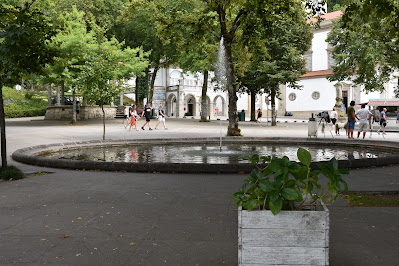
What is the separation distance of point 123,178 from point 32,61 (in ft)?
9.57

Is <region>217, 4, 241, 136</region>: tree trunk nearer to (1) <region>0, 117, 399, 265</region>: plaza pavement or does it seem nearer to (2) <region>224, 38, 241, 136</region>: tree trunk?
(2) <region>224, 38, 241, 136</region>: tree trunk

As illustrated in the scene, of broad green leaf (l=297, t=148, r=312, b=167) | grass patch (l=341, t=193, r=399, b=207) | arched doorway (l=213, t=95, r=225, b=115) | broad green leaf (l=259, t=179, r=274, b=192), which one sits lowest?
grass patch (l=341, t=193, r=399, b=207)

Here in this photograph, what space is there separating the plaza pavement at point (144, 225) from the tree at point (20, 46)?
2.11 m

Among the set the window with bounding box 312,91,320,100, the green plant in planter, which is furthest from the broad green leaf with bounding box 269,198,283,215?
the window with bounding box 312,91,320,100

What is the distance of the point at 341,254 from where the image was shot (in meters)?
3.68

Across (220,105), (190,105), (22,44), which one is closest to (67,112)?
(22,44)

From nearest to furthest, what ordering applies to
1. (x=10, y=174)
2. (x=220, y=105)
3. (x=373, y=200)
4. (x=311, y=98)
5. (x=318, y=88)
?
1. (x=373, y=200)
2. (x=10, y=174)
3. (x=318, y=88)
4. (x=311, y=98)
5. (x=220, y=105)

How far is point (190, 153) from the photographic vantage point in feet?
42.4

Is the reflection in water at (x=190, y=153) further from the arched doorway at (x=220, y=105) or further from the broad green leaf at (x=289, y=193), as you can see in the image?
the arched doorway at (x=220, y=105)

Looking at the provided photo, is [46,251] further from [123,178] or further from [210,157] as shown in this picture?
[210,157]

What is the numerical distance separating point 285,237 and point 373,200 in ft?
11.7

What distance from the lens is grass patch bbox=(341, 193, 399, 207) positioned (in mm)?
5625

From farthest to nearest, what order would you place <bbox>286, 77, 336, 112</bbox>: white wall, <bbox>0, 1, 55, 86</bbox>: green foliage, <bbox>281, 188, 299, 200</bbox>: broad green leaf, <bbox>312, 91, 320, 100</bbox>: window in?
<bbox>312, 91, 320, 100</bbox>: window
<bbox>286, 77, 336, 112</bbox>: white wall
<bbox>0, 1, 55, 86</bbox>: green foliage
<bbox>281, 188, 299, 200</bbox>: broad green leaf

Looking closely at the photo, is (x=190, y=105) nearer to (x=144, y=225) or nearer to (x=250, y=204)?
(x=144, y=225)
